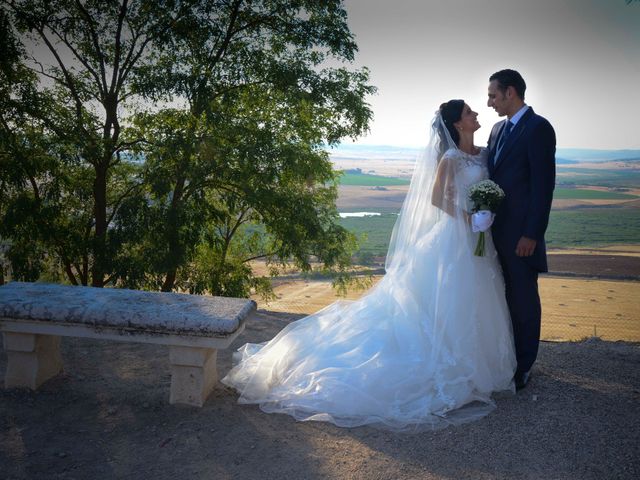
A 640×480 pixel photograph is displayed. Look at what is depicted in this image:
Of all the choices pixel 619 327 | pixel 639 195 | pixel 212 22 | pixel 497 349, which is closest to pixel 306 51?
pixel 212 22

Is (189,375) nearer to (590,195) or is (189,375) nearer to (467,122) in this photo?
(467,122)

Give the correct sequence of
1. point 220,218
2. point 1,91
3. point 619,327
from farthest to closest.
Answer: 1. point 619,327
2. point 220,218
3. point 1,91

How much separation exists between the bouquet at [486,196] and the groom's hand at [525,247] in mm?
339

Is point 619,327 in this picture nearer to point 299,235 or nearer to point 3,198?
point 299,235

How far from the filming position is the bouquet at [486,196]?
3988mm

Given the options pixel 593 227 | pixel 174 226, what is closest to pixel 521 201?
pixel 174 226

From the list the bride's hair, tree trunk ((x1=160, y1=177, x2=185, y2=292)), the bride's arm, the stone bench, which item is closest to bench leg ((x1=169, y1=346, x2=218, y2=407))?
the stone bench

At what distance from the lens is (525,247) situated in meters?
4.11

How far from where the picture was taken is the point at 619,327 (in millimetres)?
27922

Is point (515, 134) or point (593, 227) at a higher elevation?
point (515, 134)

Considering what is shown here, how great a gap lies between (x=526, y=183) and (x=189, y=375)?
3.16 m

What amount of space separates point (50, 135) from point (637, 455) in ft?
27.4

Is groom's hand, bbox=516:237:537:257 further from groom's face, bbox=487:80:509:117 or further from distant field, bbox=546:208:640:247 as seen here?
distant field, bbox=546:208:640:247

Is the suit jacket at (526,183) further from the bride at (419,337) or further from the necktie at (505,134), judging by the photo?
the bride at (419,337)
